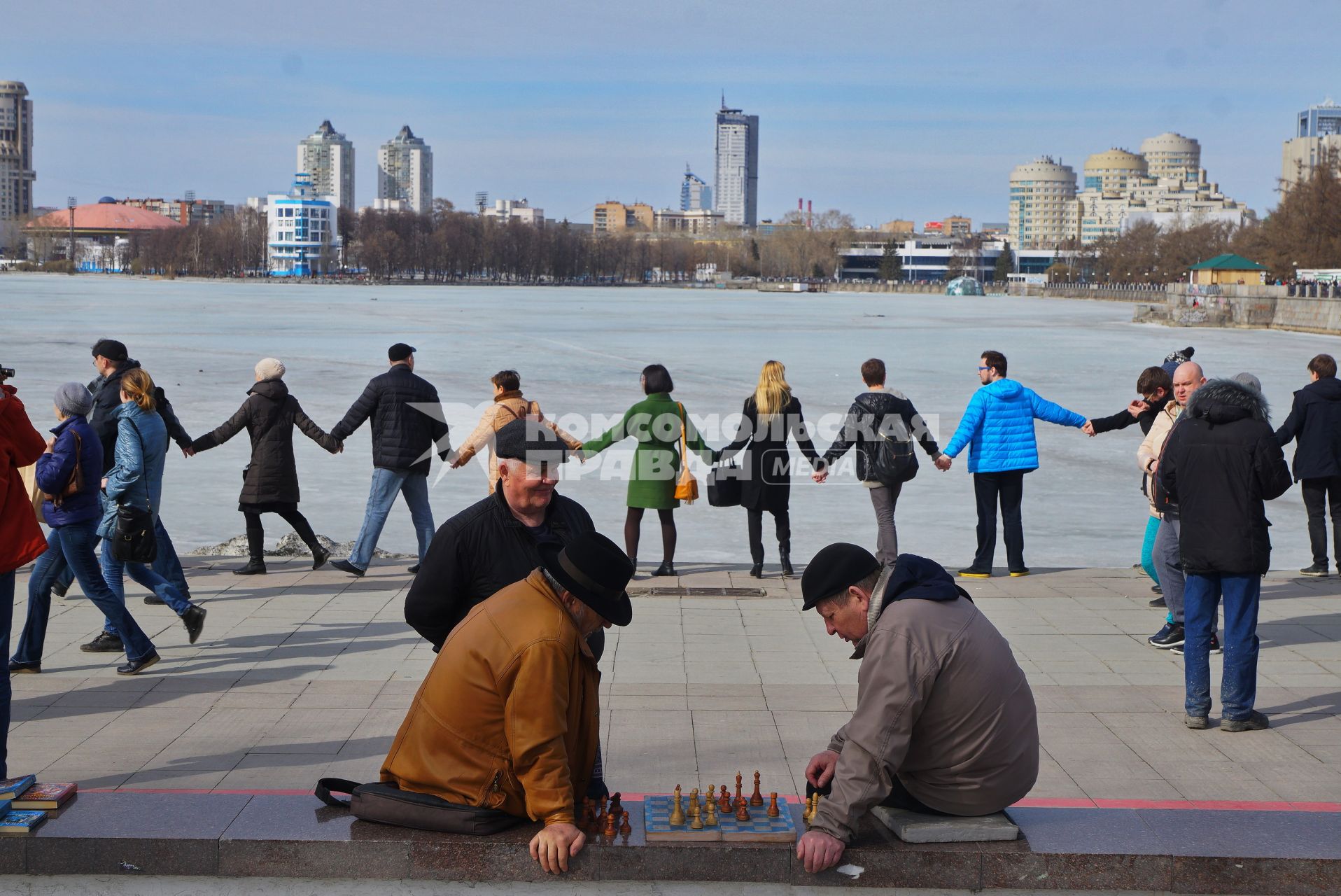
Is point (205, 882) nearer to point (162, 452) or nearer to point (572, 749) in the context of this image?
point (572, 749)

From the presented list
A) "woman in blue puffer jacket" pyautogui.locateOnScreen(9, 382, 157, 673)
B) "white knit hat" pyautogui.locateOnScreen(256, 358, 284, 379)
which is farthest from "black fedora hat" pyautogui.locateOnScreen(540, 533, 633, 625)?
"white knit hat" pyautogui.locateOnScreen(256, 358, 284, 379)

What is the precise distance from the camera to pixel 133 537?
7.12 meters

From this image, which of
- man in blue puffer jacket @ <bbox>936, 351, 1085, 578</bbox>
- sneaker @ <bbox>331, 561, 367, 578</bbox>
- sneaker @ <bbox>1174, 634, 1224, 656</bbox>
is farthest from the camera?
man in blue puffer jacket @ <bbox>936, 351, 1085, 578</bbox>

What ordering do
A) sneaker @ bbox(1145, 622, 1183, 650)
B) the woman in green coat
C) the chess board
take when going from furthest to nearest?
the woman in green coat < sneaker @ bbox(1145, 622, 1183, 650) < the chess board

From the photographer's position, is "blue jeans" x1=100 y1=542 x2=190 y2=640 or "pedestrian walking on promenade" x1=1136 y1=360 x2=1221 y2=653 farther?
"pedestrian walking on promenade" x1=1136 y1=360 x2=1221 y2=653

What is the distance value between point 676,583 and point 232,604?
3045 millimetres

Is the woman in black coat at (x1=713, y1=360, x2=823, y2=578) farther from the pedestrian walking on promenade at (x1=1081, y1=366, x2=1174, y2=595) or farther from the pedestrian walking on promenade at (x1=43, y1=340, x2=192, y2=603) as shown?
the pedestrian walking on promenade at (x1=43, y1=340, x2=192, y2=603)

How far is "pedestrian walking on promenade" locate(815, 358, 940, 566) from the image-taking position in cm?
959

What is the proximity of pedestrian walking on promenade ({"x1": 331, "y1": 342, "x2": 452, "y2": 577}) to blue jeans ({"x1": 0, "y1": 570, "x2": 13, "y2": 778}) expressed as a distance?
4.54 metres

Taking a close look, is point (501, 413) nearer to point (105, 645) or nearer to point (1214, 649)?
point (105, 645)

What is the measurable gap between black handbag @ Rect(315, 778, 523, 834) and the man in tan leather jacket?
0.23ft

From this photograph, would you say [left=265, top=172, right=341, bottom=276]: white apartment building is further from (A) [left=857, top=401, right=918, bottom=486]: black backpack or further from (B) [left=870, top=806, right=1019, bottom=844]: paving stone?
(B) [left=870, top=806, right=1019, bottom=844]: paving stone

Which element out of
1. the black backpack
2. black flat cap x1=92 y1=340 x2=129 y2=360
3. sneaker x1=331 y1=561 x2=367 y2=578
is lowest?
sneaker x1=331 y1=561 x2=367 y2=578

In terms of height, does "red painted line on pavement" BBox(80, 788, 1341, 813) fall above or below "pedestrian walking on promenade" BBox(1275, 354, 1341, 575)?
below
